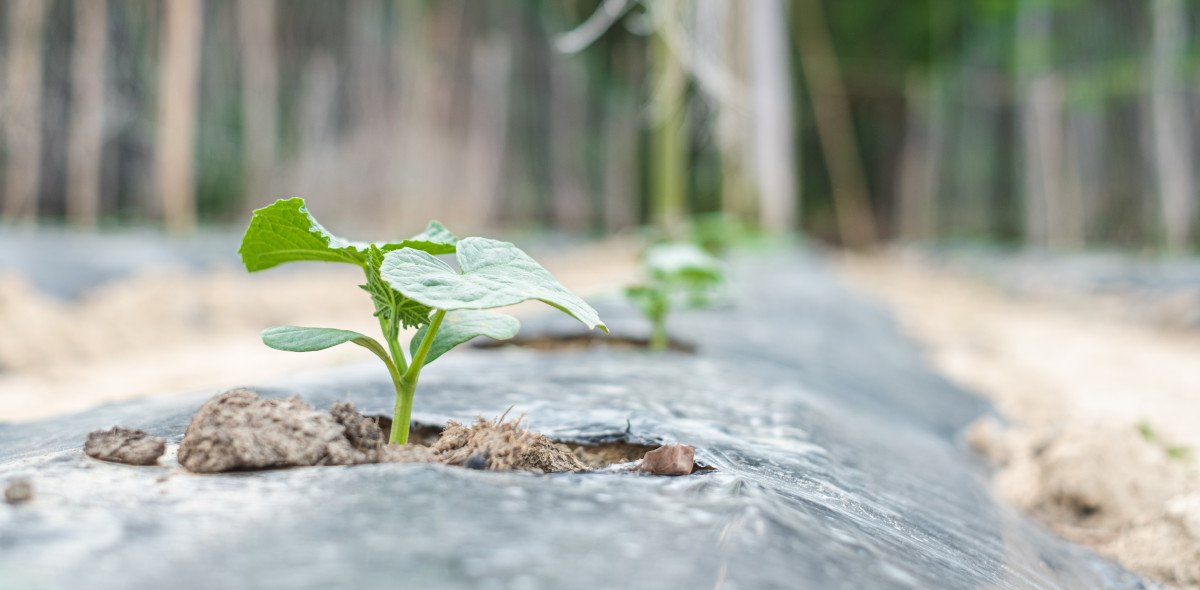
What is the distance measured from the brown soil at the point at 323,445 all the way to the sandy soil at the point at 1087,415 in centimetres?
74

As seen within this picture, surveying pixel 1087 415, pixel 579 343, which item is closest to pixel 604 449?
pixel 579 343

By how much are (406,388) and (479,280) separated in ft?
0.50

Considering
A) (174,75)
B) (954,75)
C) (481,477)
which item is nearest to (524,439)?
(481,477)

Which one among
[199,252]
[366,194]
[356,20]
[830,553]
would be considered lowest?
[830,553]

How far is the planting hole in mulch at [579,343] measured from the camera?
173 centimetres

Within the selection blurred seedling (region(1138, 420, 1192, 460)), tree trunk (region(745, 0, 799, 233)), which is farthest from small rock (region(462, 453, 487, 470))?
tree trunk (region(745, 0, 799, 233))

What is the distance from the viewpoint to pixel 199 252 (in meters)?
4.35

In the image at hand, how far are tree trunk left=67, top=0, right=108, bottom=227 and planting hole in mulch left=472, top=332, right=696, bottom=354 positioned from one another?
3700 millimetres

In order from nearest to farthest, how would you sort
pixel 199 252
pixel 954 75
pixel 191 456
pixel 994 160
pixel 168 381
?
pixel 191 456, pixel 168 381, pixel 199 252, pixel 954 75, pixel 994 160

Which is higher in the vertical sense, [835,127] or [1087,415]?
[835,127]

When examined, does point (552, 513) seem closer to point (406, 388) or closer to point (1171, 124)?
point (406, 388)

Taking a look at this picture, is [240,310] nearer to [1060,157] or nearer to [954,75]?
[1060,157]

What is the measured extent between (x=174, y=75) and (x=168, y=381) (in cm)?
211

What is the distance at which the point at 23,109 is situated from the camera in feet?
15.0
